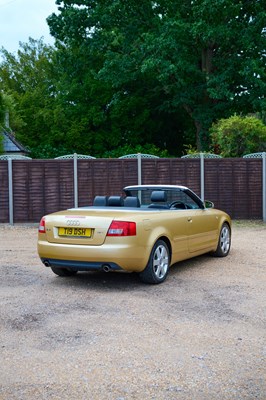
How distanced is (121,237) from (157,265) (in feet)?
2.62

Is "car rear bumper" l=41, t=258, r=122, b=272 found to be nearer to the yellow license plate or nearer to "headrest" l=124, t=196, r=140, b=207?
the yellow license plate

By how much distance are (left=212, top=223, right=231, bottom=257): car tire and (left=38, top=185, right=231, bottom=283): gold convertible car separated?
122 cm

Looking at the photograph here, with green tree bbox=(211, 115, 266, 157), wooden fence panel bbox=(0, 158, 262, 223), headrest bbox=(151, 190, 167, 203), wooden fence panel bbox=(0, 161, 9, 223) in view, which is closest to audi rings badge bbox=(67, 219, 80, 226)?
headrest bbox=(151, 190, 167, 203)

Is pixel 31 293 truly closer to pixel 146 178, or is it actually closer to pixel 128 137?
pixel 146 178

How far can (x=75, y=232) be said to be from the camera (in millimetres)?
7066

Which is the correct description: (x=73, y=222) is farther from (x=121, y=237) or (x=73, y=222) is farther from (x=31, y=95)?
(x=31, y=95)

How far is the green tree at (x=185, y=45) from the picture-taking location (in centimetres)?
2620

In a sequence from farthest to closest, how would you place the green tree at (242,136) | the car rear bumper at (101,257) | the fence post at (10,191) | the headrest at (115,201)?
the green tree at (242,136)
the fence post at (10,191)
the headrest at (115,201)
the car rear bumper at (101,257)

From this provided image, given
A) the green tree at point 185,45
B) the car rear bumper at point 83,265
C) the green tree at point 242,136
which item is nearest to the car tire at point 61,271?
the car rear bumper at point 83,265

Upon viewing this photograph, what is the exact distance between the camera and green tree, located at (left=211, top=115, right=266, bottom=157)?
58.7 ft

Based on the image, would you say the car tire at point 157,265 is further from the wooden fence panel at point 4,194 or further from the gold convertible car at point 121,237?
the wooden fence panel at point 4,194

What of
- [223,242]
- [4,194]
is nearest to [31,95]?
[4,194]

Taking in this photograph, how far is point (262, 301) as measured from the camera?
6289mm

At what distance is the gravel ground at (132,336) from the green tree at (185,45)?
65.1ft
